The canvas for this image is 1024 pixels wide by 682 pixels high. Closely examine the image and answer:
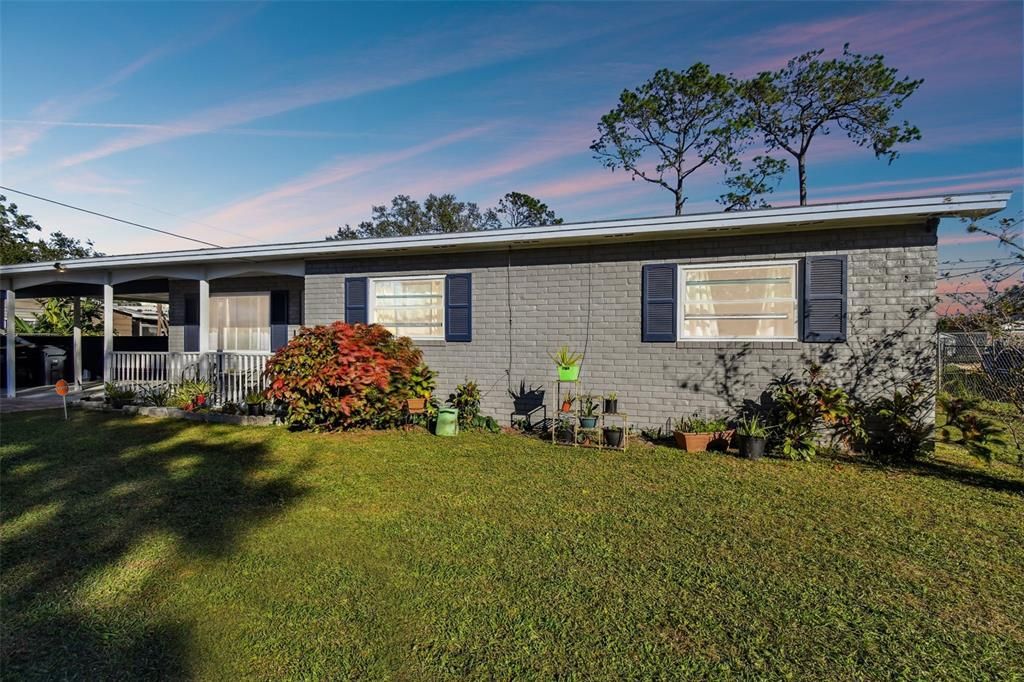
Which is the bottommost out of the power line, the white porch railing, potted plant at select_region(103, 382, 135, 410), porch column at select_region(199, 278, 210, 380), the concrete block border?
the concrete block border

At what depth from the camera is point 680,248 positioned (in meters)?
6.73

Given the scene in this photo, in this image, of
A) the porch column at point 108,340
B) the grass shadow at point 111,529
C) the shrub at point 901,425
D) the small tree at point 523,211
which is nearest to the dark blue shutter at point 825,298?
the shrub at point 901,425

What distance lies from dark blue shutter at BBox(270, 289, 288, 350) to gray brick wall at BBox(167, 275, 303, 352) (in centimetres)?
8

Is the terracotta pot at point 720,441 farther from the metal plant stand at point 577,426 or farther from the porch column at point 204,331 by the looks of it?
the porch column at point 204,331

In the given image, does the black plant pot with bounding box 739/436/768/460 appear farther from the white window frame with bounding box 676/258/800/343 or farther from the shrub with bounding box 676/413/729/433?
the white window frame with bounding box 676/258/800/343

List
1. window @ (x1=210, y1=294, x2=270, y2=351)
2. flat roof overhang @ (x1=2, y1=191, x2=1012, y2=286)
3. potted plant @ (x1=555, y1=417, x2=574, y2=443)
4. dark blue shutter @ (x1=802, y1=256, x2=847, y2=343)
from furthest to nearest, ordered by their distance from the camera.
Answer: window @ (x1=210, y1=294, x2=270, y2=351)
potted plant @ (x1=555, y1=417, x2=574, y2=443)
dark blue shutter @ (x1=802, y1=256, x2=847, y2=343)
flat roof overhang @ (x1=2, y1=191, x2=1012, y2=286)

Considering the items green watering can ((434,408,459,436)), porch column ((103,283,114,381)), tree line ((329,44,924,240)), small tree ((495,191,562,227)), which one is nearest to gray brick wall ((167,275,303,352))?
porch column ((103,283,114,381))

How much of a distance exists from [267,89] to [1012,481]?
15.5m

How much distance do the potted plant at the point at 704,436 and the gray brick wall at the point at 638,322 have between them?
28 centimetres

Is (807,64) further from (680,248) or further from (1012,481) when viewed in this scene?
(1012,481)

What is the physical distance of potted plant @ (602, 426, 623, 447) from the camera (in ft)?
20.8

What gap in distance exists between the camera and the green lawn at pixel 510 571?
223 cm

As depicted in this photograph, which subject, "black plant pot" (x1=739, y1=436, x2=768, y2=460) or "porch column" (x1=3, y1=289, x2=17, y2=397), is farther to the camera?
"porch column" (x1=3, y1=289, x2=17, y2=397)

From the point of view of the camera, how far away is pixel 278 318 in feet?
32.7
